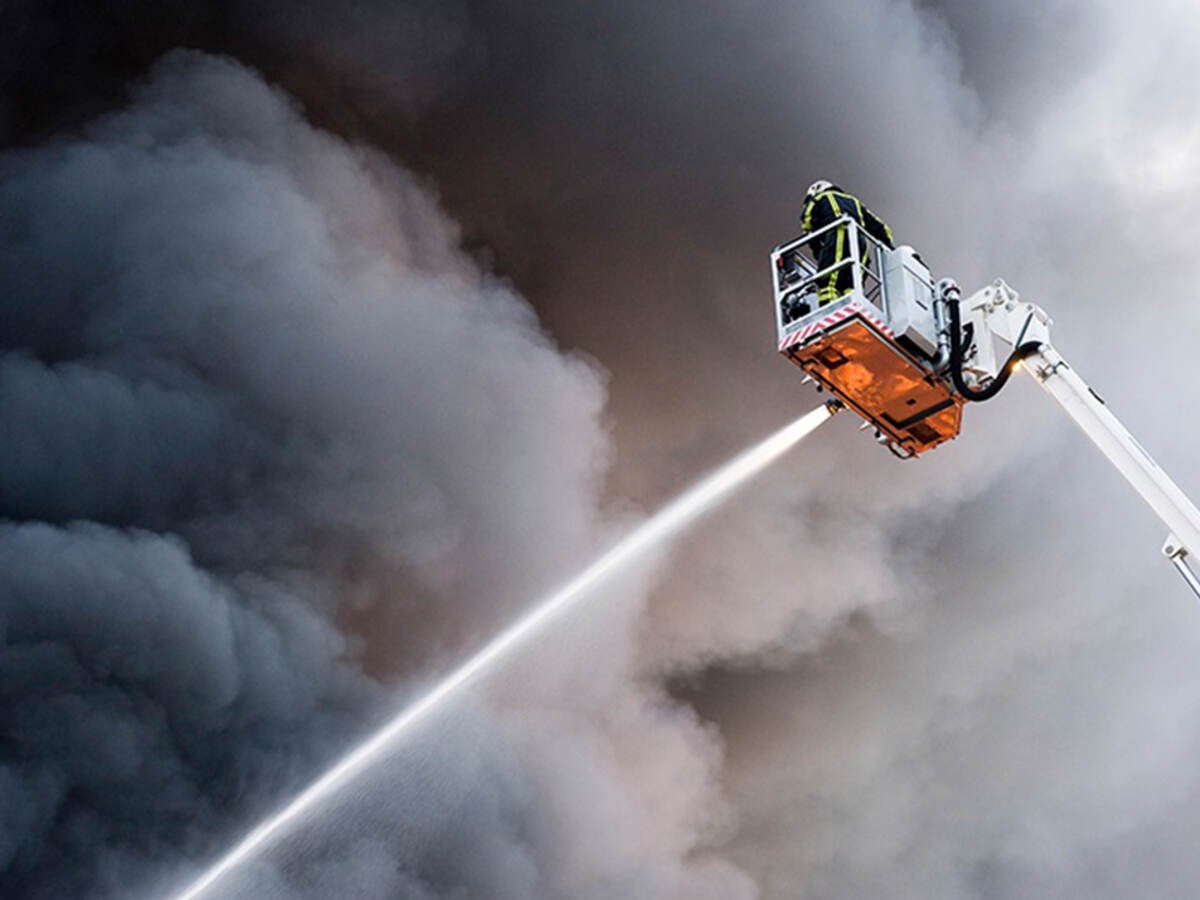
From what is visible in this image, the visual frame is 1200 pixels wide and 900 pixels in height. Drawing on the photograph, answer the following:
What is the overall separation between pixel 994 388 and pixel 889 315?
119cm

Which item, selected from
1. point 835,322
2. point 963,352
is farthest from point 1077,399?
point 835,322

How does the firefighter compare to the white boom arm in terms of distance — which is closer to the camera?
the white boom arm

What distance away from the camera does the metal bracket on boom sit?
10164mm

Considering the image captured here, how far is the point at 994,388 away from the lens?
441 inches

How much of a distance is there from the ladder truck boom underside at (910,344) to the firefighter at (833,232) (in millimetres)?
33

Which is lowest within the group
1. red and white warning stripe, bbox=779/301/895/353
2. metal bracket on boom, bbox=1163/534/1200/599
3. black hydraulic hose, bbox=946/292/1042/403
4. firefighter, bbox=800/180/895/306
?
metal bracket on boom, bbox=1163/534/1200/599

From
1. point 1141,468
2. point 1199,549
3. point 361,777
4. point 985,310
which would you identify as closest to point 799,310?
point 985,310

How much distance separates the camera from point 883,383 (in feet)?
38.5

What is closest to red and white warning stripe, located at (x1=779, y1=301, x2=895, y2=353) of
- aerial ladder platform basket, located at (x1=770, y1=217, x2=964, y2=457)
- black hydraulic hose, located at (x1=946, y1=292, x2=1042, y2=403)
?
aerial ladder platform basket, located at (x1=770, y1=217, x2=964, y2=457)

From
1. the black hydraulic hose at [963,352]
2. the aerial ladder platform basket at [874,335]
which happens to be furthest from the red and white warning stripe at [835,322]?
the black hydraulic hose at [963,352]

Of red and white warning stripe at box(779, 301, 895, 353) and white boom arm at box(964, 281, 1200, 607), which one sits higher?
red and white warning stripe at box(779, 301, 895, 353)

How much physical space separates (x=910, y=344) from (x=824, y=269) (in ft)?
3.63

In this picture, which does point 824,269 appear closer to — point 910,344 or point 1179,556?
point 910,344

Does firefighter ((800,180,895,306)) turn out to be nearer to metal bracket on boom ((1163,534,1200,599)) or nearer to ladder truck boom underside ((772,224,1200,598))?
ladder truck boom underside ((772,224,1200,598))
